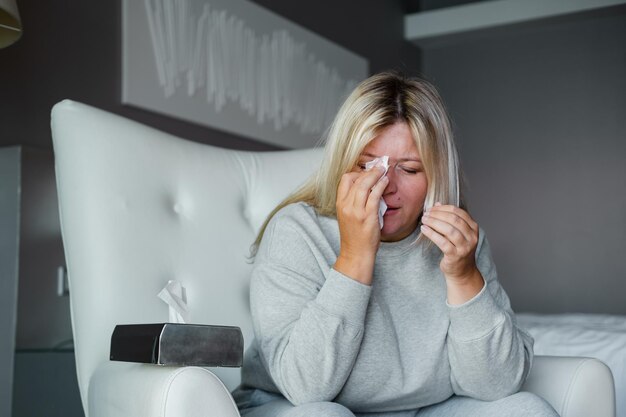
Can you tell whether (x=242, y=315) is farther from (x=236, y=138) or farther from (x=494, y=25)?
(x=494, y=25)

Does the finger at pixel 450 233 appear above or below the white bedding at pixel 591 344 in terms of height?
above

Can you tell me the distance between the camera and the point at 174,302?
1.31 metres

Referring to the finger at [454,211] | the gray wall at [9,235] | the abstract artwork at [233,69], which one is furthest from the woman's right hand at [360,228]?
the abstract artwork at [233,69]

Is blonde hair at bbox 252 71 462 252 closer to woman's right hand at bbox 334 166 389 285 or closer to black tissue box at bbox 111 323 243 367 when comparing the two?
woman's right hand at bbox 334 166 389 285

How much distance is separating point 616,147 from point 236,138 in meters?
2.60

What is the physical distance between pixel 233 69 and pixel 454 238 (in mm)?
2161

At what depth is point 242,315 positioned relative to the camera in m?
1.59

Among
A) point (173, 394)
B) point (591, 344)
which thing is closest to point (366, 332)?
point (173, 394)

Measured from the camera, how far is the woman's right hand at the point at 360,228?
1252 millimetres

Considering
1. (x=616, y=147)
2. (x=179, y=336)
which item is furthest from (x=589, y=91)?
(x=179, y=336)

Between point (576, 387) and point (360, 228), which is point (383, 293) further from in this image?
point (576, 387)

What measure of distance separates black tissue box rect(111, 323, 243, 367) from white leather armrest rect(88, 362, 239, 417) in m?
0.02

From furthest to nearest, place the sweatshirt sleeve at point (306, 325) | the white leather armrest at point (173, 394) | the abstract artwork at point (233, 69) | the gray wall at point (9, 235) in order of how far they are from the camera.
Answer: the abstract artwork at point (233, 69), the gray wall at point (9, 235), the sweatshirt sleeve at point (306, 325), the white leather armrest at point (173, 394)

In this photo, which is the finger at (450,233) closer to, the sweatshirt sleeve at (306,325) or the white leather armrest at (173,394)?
the sweatshirt sleeve at (306,325)
